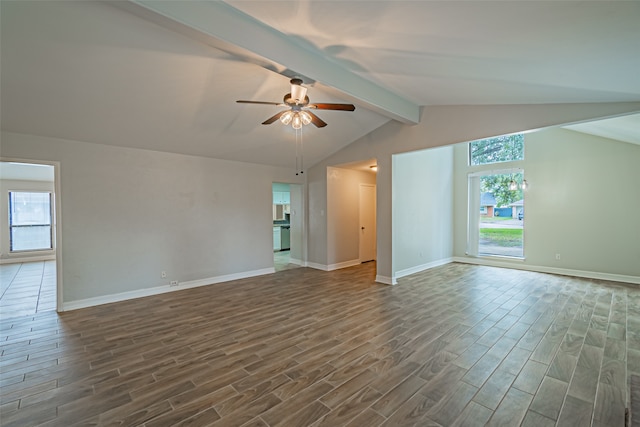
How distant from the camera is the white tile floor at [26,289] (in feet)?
13.3

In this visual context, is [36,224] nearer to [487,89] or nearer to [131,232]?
[131,232]

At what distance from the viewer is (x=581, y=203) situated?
5.60m

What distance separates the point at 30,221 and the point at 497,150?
13.3 metres

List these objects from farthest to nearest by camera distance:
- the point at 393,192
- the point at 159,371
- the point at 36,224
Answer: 1. the point at 36,224
2. the point at 393,192
3. the point at 159,371

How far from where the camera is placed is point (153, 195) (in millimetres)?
4695

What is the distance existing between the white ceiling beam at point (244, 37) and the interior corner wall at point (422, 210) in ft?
8.48

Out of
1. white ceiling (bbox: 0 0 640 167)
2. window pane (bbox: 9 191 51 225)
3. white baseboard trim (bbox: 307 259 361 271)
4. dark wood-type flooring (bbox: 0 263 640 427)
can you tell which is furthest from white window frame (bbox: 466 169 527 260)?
window pane (bbox: 9 191 51 225)

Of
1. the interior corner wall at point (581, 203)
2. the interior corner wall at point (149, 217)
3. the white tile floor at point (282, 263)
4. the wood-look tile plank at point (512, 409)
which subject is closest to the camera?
the wood-look tile plank at point (512, 409)

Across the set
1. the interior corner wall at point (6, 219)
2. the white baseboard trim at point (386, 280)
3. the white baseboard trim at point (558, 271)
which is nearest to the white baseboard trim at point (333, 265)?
the white baseboard trim at point (386, 280)

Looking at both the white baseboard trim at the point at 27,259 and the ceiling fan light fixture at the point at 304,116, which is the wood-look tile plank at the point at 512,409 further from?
the white baseboard trim at the point at 27,259

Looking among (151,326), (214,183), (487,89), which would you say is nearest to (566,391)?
(487,89)

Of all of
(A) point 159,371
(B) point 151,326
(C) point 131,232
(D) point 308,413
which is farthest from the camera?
(C) point 131,232

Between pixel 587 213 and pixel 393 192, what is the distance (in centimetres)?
412

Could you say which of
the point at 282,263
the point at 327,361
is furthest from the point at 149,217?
the point at 327,361
